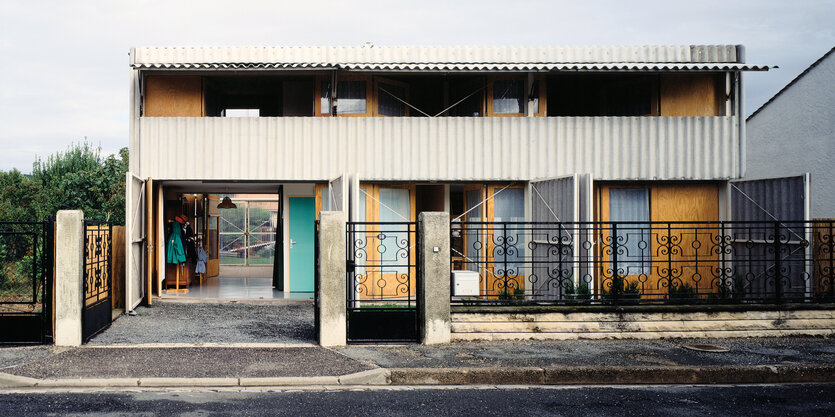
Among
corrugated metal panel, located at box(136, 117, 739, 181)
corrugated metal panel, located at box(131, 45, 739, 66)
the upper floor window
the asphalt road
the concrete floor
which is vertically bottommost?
the asphalt road

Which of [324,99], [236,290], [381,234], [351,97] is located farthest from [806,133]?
[236,290]

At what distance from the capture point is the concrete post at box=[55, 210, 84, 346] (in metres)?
8.71

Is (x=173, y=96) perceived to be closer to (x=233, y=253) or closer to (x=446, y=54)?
(x=446, y=54)

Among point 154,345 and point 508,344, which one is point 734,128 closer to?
point 508,344

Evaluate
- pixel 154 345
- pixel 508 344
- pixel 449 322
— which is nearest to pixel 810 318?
pixel 508 344

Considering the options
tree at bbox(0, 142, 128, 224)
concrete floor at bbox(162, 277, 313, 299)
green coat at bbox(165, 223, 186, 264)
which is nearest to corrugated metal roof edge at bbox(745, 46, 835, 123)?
concrete floor at bbox(162, 277, 313, 299)

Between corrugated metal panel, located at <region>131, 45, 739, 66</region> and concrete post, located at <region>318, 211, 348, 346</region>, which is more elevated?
corrugated metal panel, located at <region>131, 45, 739, 66</region>

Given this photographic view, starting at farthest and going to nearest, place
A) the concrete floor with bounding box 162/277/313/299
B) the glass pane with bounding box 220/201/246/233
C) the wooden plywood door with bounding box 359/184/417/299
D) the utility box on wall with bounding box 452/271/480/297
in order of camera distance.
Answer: the glass pane with bounding box 220/201/246/233, the concrete floor with bounding box 162/277/313/299, the wooden plywood door with bounding box 359/184/417/299, the utility box on wall with bounding box 452/271/480/297

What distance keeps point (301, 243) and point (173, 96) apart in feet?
14.7

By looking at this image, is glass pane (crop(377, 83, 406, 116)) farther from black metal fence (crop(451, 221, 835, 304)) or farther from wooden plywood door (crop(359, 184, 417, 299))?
black metal fence (crop(451, 221, 835, 304))

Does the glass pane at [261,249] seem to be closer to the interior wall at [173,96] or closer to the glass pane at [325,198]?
the interior wall at [173,96]

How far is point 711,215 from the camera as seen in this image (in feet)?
44.6

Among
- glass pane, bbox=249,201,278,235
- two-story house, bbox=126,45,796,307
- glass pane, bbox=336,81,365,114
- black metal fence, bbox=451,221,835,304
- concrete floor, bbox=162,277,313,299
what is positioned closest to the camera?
black metal fence, bbox=451,221,835,304

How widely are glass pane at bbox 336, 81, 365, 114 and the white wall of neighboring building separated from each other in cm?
1041
